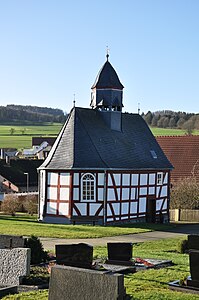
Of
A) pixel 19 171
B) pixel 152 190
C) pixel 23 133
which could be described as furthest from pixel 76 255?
pixel 23 133

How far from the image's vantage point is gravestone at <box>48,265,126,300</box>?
1196 centimetres

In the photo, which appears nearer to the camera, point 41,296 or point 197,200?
point 41,296

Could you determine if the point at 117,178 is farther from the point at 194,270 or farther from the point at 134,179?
the point at 194,270

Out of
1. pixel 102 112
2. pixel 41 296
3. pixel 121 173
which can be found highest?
pixel 102 112

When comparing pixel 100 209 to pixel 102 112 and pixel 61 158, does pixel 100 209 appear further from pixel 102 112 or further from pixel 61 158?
pixel 102 112

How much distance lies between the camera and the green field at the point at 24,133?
116 metres

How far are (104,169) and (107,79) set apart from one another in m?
7.83

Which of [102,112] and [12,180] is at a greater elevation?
[102,112]

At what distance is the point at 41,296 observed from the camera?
46.5 ft

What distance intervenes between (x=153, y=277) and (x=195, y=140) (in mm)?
41974

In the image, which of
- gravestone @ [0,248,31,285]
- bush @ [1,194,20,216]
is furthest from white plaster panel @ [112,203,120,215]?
gravestone @ [0,248,31,285]

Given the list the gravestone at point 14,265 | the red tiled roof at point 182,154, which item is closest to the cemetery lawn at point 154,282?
the gravestone at point 14,265

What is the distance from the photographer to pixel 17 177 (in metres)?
64.7

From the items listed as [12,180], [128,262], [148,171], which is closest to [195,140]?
[148,171]
